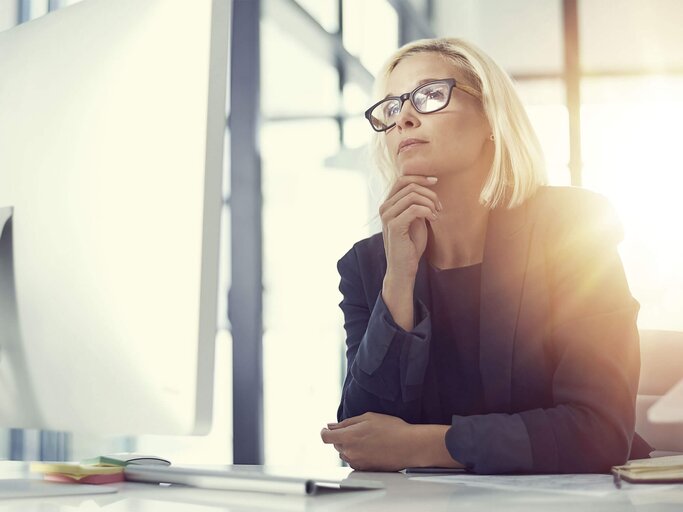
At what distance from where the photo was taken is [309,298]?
4.16 meters

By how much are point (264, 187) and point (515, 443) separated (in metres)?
2.82

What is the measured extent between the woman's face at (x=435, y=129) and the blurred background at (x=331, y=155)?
79.5 inches

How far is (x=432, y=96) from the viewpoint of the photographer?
4.84ft

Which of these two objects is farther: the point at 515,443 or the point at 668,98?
the point at 668,98

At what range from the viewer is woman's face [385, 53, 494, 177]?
1.48 m

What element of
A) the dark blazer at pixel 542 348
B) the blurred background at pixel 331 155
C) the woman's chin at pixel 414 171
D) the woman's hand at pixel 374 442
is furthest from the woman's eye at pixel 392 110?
A: the blurred background at pixel 331 155

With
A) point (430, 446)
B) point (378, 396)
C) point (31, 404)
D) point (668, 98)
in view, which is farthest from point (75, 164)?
point (668, 98)

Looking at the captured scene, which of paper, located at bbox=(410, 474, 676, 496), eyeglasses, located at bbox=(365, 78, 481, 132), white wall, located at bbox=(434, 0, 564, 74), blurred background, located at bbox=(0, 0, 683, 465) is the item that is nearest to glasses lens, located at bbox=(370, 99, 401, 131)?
eyeglasses, located at bbox=(365, 78, 481, 132)

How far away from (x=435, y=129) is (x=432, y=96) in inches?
2.5

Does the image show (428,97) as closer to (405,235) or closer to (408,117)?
(408,117)

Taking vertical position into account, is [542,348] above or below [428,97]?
below

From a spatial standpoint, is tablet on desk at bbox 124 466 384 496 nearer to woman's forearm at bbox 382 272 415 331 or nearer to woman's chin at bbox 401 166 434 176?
woman's forearm at bbox 382 272 415 331

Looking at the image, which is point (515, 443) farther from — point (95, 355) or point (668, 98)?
point (668, 98)

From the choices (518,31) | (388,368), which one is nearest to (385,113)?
(388,368)
